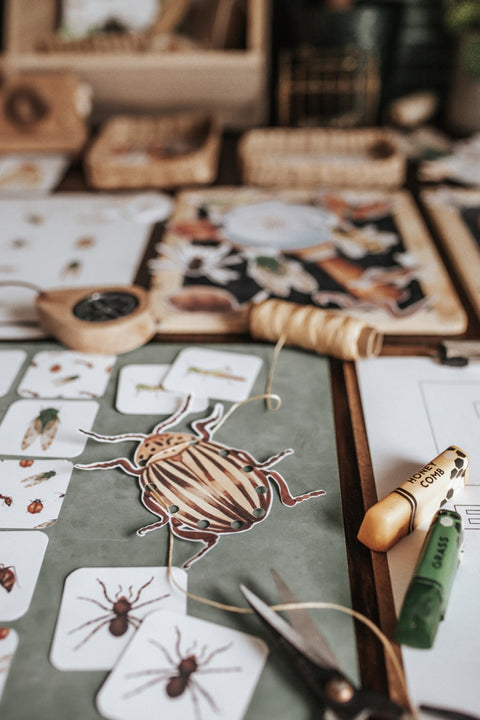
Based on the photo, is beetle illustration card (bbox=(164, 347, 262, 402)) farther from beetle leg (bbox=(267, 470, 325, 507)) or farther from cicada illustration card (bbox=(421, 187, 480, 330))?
cicada illustration card (bbox=(421, 187, 480, 330))

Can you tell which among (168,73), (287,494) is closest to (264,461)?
(287,494)

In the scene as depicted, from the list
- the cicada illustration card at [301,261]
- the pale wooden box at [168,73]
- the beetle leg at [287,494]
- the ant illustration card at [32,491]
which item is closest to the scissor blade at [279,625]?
the beetle leg at [287,494]

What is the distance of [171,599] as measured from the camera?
2.19 ft

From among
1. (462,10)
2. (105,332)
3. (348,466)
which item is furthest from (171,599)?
(462,10)

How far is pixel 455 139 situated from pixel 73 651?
5.57 ft

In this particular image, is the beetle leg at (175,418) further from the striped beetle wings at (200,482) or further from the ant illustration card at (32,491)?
the ant illustration card at (32,491)

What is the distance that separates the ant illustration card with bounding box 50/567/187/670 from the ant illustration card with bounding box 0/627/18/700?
4 cm

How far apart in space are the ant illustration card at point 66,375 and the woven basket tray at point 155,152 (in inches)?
25.6

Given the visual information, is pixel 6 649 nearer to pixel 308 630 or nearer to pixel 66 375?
pixel 308 630

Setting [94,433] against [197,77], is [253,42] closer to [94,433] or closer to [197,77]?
[197,77]

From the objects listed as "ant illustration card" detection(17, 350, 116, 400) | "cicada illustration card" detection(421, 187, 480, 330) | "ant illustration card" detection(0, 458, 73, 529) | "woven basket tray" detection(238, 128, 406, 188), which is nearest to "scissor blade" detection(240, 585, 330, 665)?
"ant illustration card" detection(0, 458, 73, 529)

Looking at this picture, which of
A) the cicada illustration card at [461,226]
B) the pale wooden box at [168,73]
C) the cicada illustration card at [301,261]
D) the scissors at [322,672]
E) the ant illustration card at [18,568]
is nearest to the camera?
the scissors at [322,672]

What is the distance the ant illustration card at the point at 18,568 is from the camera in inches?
26.1

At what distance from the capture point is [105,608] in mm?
659
